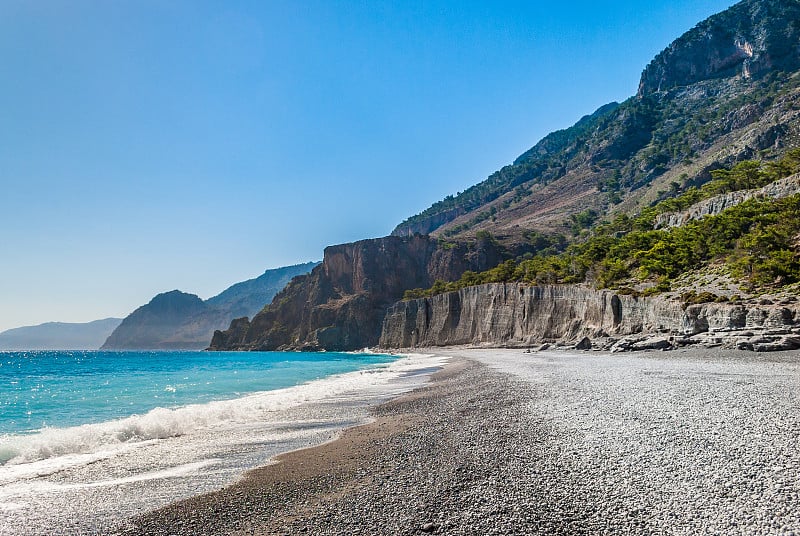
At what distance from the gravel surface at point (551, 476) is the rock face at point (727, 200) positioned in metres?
47.4

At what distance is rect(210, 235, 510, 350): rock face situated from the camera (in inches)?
4953

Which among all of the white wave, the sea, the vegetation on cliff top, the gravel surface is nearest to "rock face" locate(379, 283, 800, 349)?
the vegetation on cliff top

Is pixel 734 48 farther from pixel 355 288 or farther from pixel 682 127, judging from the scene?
pixel 355 288

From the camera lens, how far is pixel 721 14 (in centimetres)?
16650

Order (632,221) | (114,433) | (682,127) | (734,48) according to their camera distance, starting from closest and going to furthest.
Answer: (114,433)
(632,221)
(682,127)
(734,48)

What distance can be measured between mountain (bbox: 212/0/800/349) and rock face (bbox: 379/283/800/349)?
1.51 ft

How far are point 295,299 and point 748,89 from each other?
14875 centimetres

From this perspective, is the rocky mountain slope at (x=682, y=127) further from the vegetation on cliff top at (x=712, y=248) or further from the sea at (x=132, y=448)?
the sea at (x=132, y=448)

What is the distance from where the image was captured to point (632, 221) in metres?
83.4

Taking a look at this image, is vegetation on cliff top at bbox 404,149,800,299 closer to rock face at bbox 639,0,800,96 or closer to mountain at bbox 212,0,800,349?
mountain at bbox 212,0,800,349

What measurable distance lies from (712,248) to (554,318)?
20476 mm

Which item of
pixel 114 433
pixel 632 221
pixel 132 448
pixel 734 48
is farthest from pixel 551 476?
pixel 734 48

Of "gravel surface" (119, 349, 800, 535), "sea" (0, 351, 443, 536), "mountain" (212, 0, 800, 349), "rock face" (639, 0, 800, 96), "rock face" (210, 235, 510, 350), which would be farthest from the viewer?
"rock face" (639, 0, 800, 96)

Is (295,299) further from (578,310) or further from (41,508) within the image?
(41,508)
